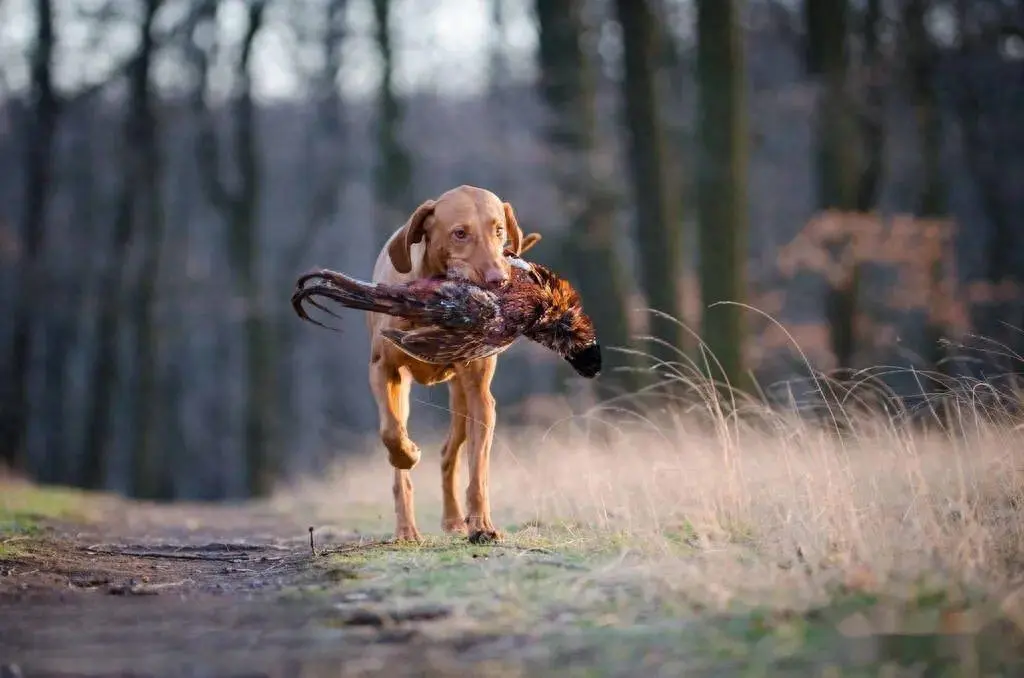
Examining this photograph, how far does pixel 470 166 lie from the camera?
36312 mm

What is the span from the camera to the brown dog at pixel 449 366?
6.77m

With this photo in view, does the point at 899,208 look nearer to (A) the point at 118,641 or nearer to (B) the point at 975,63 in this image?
(B) the point at 975,63

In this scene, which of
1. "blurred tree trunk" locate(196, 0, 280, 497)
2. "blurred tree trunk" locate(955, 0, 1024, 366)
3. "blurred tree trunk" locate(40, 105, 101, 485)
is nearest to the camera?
"blurred tree trunk" locate(955, 0, 1024, 366)

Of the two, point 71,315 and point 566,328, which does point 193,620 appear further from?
point 71,315

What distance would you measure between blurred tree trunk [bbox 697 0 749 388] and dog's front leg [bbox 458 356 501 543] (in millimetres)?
6163

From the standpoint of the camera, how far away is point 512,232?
7398 millimetres

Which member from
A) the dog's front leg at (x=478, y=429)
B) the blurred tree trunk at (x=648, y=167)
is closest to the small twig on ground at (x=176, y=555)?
the dog's front leg at (x=478, y=429)

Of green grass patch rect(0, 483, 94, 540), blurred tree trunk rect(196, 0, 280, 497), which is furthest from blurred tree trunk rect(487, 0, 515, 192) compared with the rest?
green grass patch rect(0, 483, 94, 540)

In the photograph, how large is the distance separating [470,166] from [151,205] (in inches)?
520

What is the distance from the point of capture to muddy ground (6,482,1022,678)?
157 inches

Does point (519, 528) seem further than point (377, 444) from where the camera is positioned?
No

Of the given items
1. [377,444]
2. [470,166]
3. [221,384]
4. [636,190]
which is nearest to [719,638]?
[636,190]

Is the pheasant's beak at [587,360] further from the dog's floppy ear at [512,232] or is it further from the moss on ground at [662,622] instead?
the moss on ground at [662,622]

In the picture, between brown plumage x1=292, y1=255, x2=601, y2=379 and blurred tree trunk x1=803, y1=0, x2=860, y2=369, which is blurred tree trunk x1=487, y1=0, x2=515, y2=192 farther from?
brown plumage x1=292, y1=255, x2=601, y2=379
